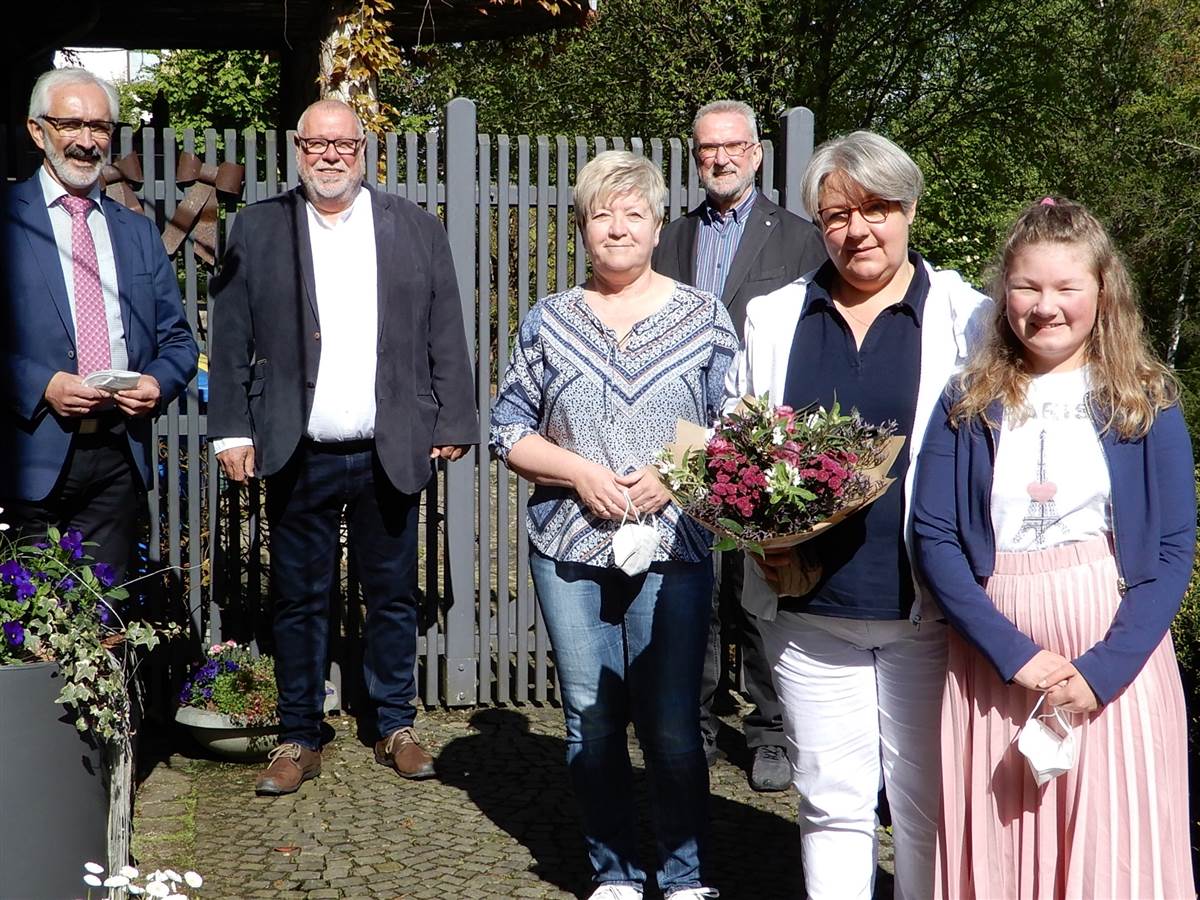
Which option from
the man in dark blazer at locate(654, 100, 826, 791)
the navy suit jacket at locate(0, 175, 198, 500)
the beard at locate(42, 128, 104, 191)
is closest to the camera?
the navy suit jacket at locate(0, 175, 198, 500)

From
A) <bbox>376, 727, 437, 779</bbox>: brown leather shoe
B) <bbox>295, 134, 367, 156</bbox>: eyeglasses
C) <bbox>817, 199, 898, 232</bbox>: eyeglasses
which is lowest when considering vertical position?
<bbox>376, 727, 437, 779</bbox>: brown leather shoe

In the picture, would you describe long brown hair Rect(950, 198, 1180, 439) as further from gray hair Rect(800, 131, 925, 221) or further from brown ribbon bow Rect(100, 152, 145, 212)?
brown ribbon bow Rect(100, 152, 145, 212)

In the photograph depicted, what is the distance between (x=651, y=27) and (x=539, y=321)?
20.3 metres

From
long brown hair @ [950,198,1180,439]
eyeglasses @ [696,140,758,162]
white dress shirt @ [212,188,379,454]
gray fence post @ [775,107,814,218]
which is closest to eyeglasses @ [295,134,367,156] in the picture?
white dress shirt @ [212,188,379,454]

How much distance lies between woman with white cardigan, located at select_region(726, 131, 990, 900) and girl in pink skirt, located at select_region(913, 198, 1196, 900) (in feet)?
0.50

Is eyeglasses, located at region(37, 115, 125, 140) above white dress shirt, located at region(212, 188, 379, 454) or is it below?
above

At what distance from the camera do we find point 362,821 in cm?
482

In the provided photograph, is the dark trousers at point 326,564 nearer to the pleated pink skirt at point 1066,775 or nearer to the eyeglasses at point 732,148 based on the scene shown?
the eyeglasses at point 732,148

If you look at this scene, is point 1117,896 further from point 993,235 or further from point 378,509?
point 993,235

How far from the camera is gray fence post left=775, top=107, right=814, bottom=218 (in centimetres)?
603

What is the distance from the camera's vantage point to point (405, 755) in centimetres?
525

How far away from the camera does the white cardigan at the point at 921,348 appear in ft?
10.3

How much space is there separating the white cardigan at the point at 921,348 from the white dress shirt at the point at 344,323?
1.85m

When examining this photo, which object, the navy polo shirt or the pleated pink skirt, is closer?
the pleated pink skirt
